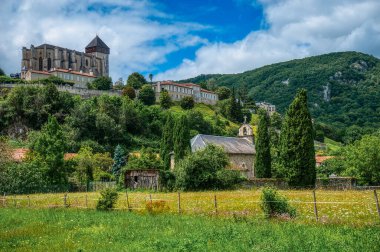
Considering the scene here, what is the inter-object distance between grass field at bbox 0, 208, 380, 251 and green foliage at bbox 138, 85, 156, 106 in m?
104

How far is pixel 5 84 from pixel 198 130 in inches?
1870

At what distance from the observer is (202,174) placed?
1807 inches

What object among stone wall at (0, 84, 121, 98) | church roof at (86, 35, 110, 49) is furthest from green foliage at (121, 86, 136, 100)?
church roof at (86, 35, 110, 49)

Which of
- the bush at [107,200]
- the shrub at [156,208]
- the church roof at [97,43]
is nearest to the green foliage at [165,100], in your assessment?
the church roof at [97,43]

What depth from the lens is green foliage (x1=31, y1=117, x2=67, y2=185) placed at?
54.0 meters

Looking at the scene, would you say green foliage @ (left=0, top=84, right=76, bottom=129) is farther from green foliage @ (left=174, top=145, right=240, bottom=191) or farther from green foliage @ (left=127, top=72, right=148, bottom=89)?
green foliage @ (left=174, top=145, right=240, bottom=191)

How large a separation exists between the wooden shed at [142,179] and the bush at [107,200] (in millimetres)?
20156

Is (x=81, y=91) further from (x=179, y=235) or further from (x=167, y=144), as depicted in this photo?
(x=179, y=235)

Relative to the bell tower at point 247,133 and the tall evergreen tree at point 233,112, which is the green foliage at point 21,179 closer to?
the bell tower at point 247,133

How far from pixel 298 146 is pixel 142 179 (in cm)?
1698

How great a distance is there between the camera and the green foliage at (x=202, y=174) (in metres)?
45.8

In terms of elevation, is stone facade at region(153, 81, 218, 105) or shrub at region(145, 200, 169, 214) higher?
stone facade at region(153, 81, 218, 105)

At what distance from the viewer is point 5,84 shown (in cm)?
11031

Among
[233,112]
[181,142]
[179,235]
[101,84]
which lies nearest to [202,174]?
[181,142]
